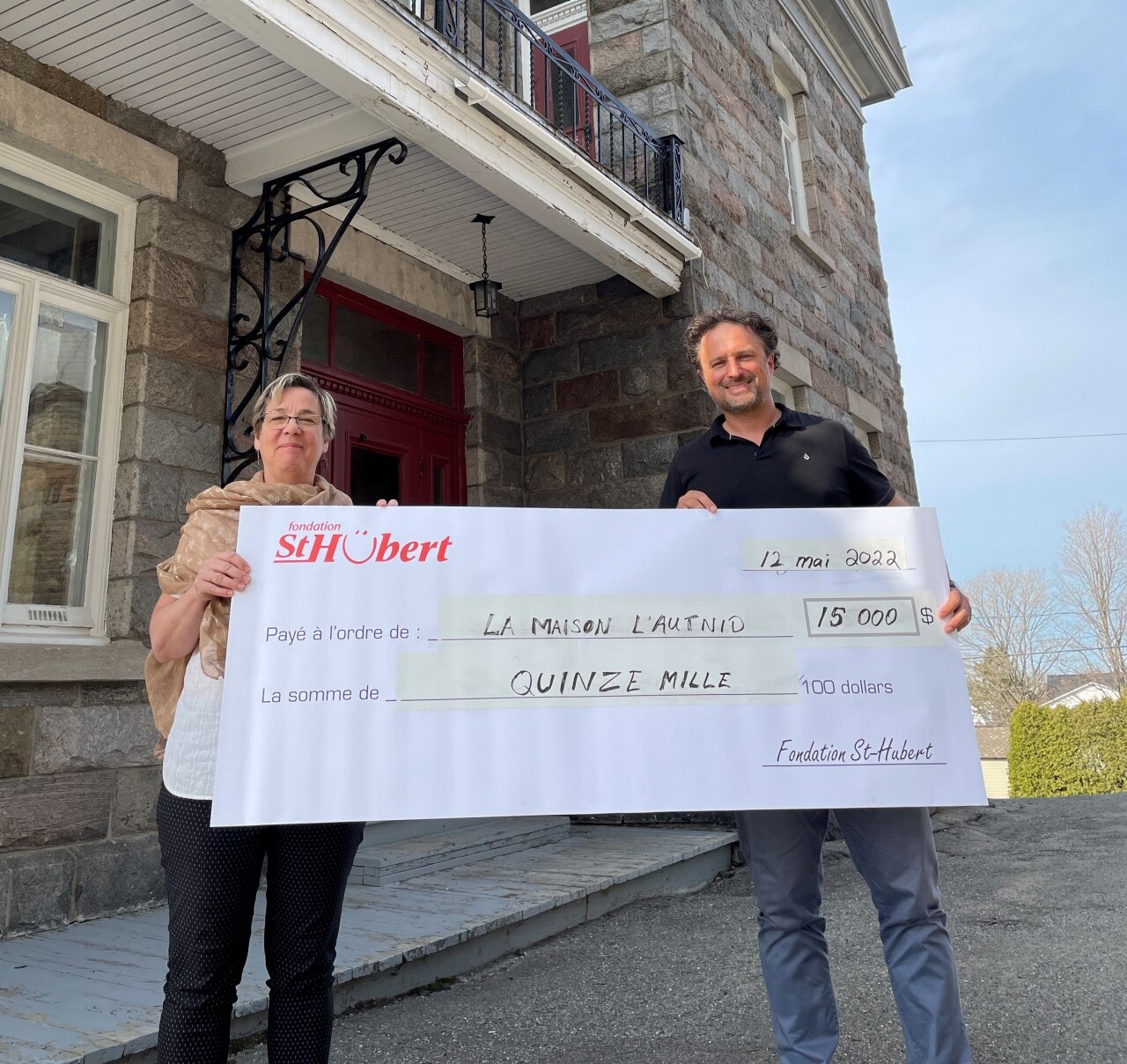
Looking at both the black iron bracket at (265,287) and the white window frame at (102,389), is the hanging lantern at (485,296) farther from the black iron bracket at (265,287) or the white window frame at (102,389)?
the white window frame at (102,389)

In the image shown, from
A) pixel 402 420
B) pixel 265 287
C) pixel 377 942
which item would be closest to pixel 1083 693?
pixel 402 420

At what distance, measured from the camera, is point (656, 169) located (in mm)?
6543

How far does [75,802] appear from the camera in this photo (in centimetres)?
370

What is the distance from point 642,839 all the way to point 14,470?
3.76 m

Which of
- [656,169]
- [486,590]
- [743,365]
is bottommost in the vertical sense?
[486,590]

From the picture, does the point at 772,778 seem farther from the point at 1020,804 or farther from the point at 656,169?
the point at 1020,804

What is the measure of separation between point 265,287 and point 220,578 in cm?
310

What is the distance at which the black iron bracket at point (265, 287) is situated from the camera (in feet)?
14.7

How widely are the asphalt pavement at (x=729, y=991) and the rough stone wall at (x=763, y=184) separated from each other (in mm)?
3565

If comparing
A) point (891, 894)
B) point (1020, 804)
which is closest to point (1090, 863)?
point (1020, 804)

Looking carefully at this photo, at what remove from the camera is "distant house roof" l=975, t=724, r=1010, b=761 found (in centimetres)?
3256

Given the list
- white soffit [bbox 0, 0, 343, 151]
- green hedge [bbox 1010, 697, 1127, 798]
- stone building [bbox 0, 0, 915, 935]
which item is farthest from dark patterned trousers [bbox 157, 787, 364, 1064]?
green hedge [bbox 1010, 697, 1127, 798]

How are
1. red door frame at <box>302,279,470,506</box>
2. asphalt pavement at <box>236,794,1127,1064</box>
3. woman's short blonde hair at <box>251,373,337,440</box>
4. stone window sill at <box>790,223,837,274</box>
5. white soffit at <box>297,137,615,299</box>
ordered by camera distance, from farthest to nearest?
stone window sill at <box>790,223,837,274</box>, red door frame at <box>302,279,470,506</box>, white soffit at <box>297,137,615,299</box>, asphalt pavement at <box>236,794,1127,1064</box>, woman's short blonde hair at <box>251,373,337,440</box>

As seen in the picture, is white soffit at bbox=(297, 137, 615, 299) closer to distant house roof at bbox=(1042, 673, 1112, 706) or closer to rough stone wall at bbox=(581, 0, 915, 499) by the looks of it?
rough stone wall at bbox=(581, 0, 915, 499)
